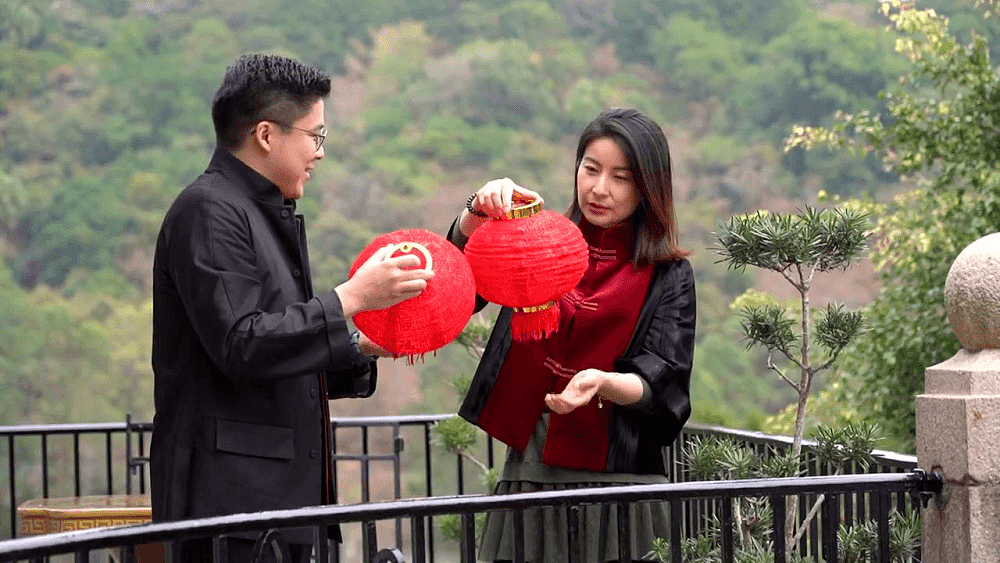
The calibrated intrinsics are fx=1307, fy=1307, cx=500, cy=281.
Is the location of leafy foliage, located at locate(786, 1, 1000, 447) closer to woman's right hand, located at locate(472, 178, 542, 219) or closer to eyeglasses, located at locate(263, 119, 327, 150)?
woman's right hand, located at locate(472, 178, 542, 219)

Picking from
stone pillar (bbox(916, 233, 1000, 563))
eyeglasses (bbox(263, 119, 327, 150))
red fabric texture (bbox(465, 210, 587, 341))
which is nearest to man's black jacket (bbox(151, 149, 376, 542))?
eyeglasses (bbox(263, 119, 327, 150))

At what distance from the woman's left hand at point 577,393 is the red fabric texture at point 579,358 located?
21 centimetres

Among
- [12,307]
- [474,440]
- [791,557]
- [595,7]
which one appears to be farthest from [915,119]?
[595,7]

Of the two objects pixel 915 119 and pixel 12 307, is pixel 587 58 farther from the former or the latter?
pixel 915 119

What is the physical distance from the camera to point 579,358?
3.00m

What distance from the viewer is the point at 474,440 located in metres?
5.84

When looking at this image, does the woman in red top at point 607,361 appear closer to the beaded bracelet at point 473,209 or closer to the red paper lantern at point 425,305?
the beaded bracelet at point 473,209

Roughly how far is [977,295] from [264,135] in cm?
170

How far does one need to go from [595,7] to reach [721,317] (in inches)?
520

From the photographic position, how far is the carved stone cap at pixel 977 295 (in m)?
3.08

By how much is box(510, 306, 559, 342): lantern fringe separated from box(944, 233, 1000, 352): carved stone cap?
3.30ft

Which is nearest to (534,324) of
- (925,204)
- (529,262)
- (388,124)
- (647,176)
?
(529,262)

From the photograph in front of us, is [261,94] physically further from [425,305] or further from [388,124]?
[388,124]

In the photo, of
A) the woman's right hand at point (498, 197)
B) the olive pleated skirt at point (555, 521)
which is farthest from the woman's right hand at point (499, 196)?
the olive pleated skirt at point (555, 521)
